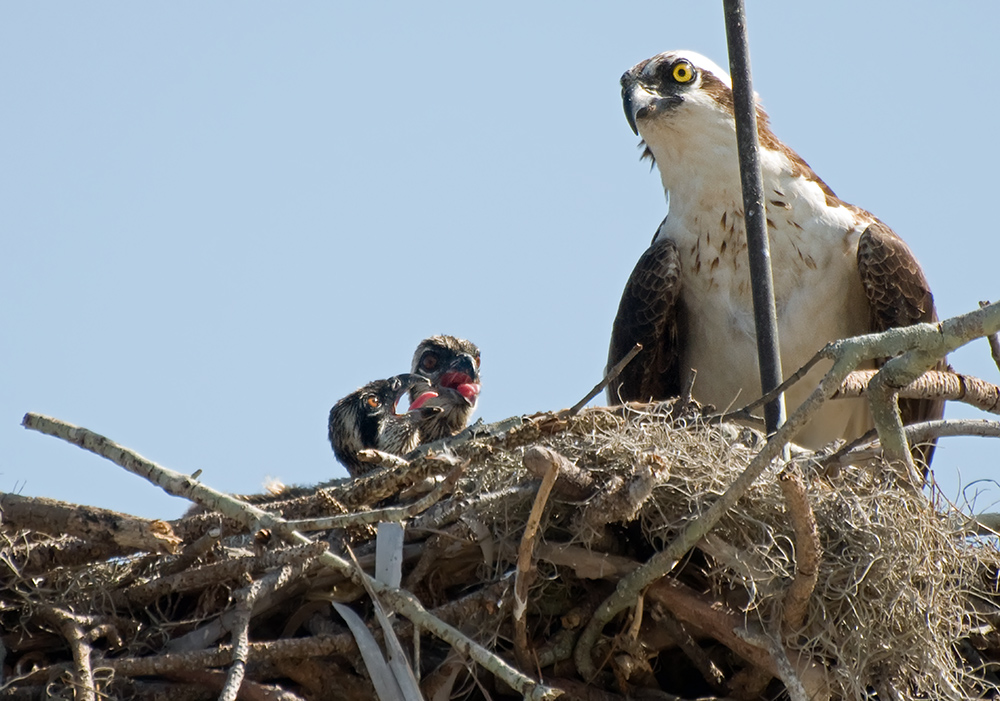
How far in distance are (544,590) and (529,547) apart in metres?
0.43

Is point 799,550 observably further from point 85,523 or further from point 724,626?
point 85,523

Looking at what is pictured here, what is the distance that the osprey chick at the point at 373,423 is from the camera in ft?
22.8

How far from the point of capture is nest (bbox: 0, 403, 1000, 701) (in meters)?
3.96

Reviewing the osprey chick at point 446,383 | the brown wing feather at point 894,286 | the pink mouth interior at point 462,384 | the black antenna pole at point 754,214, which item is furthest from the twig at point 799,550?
the pink mouth interior at point 462,384

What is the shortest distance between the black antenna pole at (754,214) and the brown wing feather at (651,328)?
1.14m

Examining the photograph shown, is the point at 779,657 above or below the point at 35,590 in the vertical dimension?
below

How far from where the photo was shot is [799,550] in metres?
3.77

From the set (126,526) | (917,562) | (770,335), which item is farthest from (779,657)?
(126,526)

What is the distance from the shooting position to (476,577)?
14.1 ft

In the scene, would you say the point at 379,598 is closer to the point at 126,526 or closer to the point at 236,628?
the point at 236,628

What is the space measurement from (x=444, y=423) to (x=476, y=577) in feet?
10.1

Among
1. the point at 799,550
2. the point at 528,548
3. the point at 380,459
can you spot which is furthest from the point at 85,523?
the point at 799,550

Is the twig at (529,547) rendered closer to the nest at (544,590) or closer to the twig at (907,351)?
the nest at (544,590)

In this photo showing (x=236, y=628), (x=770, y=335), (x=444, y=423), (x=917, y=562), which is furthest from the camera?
(x=444, y=423)
